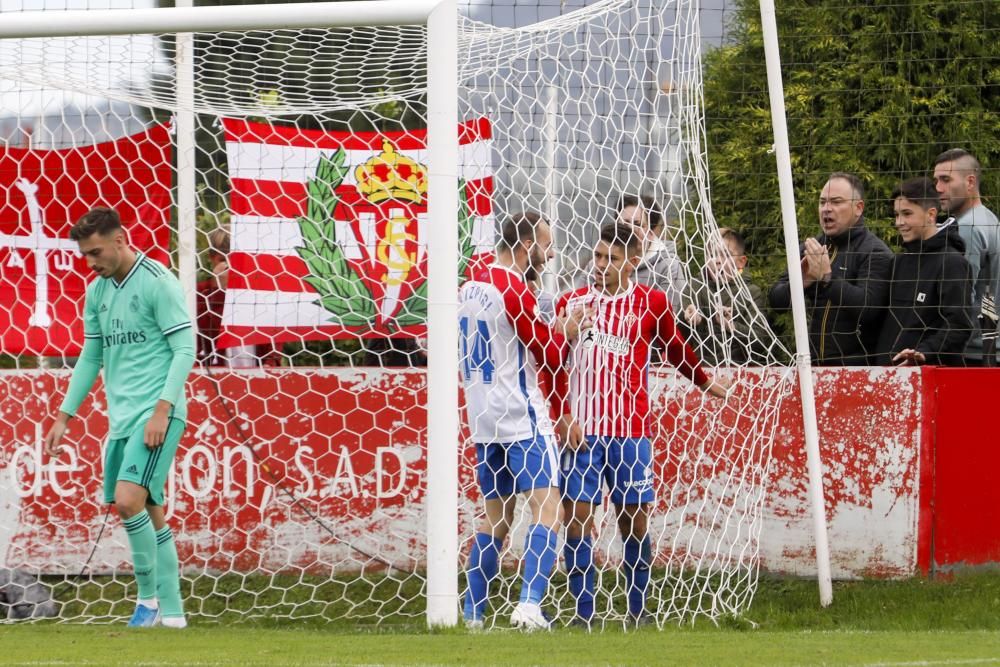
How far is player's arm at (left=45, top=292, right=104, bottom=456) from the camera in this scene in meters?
5.89

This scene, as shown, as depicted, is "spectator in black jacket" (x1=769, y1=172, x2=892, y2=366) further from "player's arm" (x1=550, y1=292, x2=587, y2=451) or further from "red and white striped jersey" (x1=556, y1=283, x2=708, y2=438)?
"player's arm" (x1=550, y1=292, x2=587, y2=451)

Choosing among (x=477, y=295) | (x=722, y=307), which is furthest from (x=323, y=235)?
(x=722, y=307)

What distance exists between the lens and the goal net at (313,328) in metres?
6.62

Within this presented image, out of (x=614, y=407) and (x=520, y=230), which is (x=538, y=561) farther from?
(x=520, y=230)

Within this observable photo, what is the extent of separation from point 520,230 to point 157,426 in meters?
1.74

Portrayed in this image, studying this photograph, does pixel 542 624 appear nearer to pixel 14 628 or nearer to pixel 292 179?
pixel 14 628

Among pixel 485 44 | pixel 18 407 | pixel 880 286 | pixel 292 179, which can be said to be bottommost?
pixel 18 407

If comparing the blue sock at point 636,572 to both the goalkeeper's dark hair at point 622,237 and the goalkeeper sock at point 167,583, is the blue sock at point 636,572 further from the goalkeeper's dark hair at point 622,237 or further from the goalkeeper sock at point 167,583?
the goalkeeper sock at point 167,583

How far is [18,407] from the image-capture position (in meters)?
7.33

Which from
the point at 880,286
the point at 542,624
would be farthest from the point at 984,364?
the point at 542,624

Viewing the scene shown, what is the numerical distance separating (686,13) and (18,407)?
4.18 m

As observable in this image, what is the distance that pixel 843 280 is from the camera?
22.8ft

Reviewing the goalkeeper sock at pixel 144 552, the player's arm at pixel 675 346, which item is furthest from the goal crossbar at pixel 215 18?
the goalkeeper sock at pixel 144 552

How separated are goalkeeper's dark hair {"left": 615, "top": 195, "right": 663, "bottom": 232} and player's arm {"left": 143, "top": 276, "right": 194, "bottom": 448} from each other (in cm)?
204
